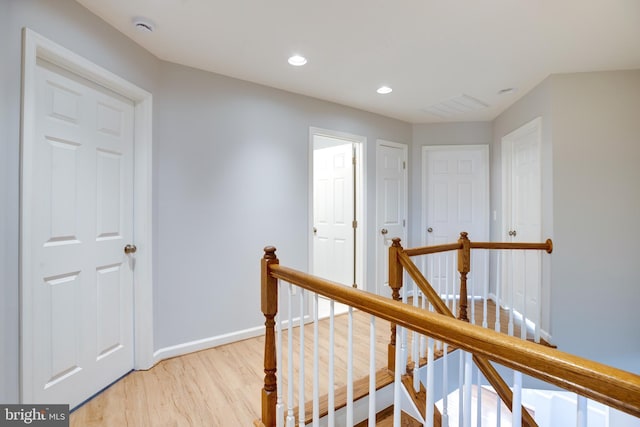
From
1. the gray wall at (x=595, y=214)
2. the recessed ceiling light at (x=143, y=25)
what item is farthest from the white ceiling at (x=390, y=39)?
the gray wall at (x=595, y=214)

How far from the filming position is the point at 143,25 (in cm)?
194

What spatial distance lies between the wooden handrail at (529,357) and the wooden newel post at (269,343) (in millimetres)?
649

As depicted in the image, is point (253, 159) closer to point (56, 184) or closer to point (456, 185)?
point (56, 184)

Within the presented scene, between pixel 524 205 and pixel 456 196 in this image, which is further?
pixel 456 196

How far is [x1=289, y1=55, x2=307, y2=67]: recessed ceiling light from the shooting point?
2369 mm

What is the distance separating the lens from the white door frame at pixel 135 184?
1457 mm

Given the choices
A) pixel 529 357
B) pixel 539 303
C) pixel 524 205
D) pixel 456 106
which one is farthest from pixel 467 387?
pixel 456 106

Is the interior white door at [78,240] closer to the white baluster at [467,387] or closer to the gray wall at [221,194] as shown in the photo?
the gray wall at [221,194]

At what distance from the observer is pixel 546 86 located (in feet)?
9.09

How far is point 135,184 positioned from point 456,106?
325 cm

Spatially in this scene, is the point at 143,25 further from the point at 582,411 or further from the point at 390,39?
the point at 582,411

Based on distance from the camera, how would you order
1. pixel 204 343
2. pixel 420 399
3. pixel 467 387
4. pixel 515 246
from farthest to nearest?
pixel 515 246 < pixel 204 343 < pixel 420 399 < pixel 467 387

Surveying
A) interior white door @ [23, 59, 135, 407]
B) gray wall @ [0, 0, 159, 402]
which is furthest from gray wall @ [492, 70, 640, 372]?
gray wall @ [0, 0, 159, 402]

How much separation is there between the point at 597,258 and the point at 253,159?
10.1ft
